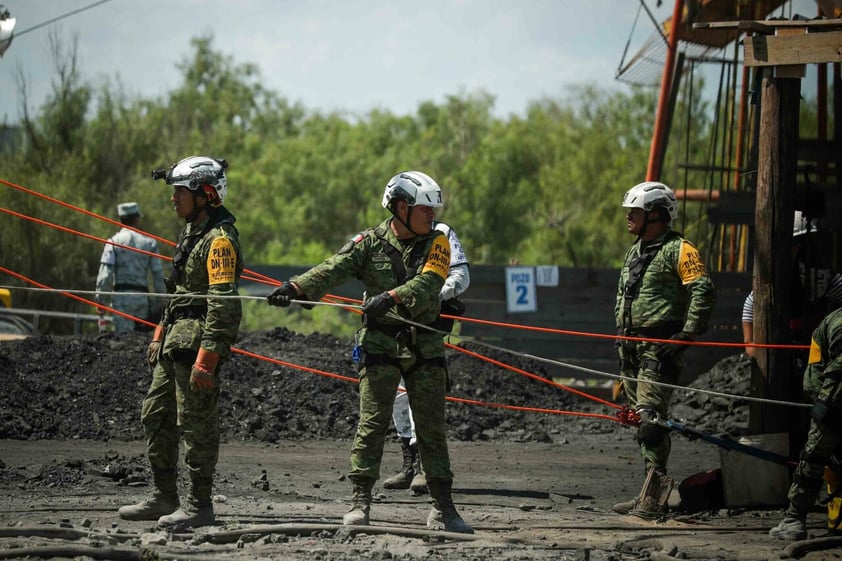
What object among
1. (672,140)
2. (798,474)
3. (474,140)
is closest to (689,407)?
(798,474)

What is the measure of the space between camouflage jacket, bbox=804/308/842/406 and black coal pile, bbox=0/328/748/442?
14.9ft

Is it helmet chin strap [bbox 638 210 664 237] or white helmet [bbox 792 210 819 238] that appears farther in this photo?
white helmet [bbox 792 210 819 238]

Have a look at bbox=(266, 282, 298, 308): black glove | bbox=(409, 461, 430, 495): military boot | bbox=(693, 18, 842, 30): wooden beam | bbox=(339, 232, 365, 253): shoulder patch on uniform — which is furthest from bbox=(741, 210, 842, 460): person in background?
bbox=(266, 282, 298, 308): black glove

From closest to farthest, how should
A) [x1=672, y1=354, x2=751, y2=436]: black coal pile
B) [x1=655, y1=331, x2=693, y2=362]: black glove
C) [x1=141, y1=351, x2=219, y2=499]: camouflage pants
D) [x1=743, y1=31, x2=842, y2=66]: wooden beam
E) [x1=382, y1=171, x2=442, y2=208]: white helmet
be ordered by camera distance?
1. [x1=141, y1=351, x2=219, y2=499]: camouflage pants
2. [x1=382, y1=171, x2=442, y2=208]: white helmet
3. [x1=655, y1=331, x2=693, y2=362]: black glove
4. [x1=743, y1=31, x2=842, y2=66]: wooden beam
5. [x1=672, y1=354, x2=751, y2=436]: black coal pile

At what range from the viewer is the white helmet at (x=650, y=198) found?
891 cm

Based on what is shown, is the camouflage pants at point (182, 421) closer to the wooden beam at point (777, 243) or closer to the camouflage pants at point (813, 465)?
the camouflage pants at point (813, 465)

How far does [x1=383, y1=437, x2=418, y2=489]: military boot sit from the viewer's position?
985 centimetres

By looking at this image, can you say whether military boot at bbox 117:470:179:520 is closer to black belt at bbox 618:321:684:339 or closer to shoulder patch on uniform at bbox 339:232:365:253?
shoulder patch on uniform at bbox 339:232:365:253

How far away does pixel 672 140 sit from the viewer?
45375 millimetres

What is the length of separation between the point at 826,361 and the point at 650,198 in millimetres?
1910

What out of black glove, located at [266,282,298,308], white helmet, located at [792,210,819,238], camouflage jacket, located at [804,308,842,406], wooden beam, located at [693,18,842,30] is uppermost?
wooden beam, located at [693,18,842,30]

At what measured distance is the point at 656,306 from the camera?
28.9 feet

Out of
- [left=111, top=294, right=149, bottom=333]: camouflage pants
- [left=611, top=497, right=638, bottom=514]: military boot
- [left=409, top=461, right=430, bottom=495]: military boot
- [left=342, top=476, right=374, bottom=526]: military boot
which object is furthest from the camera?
[left=111, top=294, right=149, bottom=333]: camouflage pants

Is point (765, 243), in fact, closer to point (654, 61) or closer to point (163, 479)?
point (163, 479)
